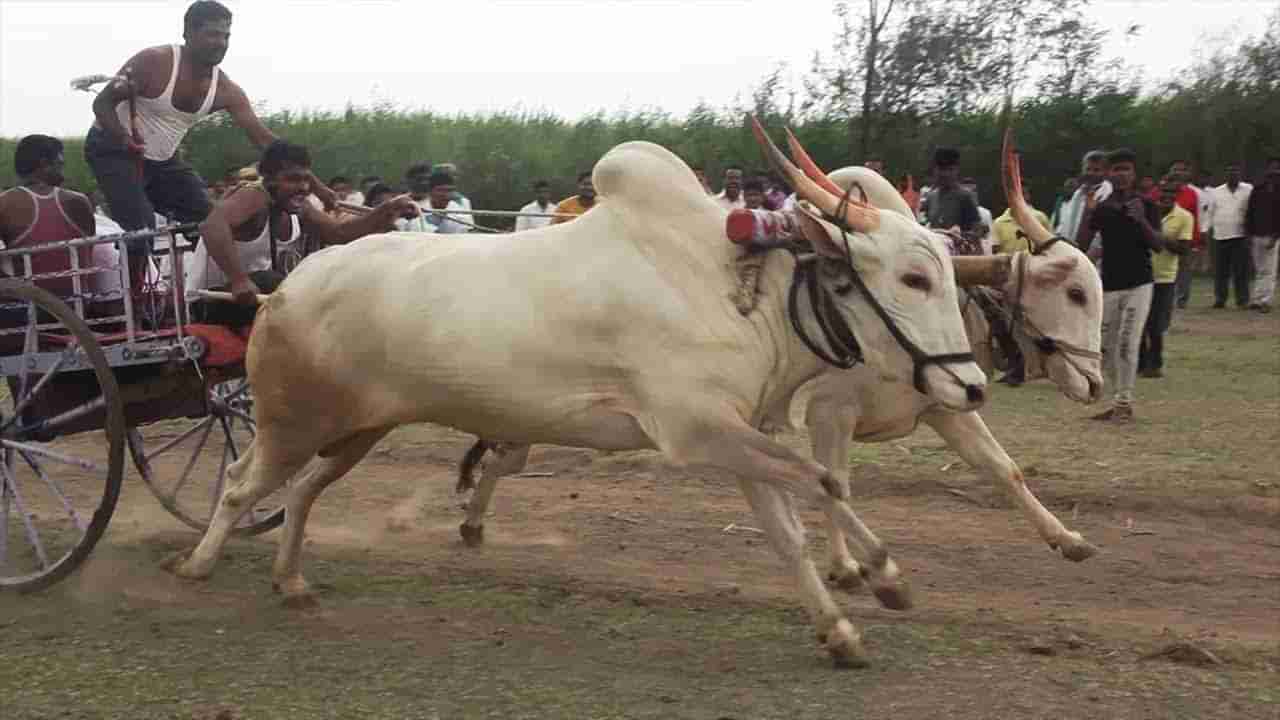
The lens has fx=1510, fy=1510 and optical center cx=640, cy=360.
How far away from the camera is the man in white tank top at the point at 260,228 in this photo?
20.5 feet

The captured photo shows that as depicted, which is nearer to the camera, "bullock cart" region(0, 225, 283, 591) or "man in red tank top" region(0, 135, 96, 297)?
"bullock cart" region(0, 225, 283, 591)

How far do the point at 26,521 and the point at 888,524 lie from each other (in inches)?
162

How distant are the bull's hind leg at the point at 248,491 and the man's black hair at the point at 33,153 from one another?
6.02 ft

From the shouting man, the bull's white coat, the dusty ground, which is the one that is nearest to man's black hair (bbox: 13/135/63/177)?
the dusty ground

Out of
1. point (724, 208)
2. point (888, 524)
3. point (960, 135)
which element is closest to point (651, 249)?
point (724, 208)

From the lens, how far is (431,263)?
5656mm

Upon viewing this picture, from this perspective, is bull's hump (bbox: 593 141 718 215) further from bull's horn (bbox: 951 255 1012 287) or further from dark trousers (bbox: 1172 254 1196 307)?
dark trousers (bbox: 1172 254 1196 307)

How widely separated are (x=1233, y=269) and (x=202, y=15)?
1570 centimetres

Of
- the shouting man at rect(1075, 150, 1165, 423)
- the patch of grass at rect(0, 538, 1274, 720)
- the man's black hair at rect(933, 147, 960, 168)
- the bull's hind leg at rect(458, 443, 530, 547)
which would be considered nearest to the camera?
the patch of grass at rect(0, 538, 1274, 720)

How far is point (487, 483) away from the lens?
7.27 metres

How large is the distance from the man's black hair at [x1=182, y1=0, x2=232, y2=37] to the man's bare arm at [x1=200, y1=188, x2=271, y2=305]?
88 centimetres

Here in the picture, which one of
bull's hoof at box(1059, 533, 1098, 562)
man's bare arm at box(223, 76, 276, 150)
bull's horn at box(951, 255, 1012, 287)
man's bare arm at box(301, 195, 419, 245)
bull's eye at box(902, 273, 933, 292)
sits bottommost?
bull's hoof at box(1059, 533, 1098, 562)

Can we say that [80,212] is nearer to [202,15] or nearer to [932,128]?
[202,15]

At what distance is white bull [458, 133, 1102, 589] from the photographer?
20.6 feet
